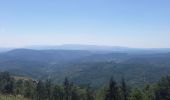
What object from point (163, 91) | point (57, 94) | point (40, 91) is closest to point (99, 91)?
point (57, 94)

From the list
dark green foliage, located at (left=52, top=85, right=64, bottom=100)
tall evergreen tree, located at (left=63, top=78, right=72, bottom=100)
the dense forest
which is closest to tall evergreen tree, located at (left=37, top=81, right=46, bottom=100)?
the dense forest

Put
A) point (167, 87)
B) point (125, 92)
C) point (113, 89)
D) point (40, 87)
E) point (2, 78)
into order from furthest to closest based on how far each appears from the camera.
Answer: point (2, 78) < point (40, 87) < point (167, 87) < point (125, 92) < point (113, 89)

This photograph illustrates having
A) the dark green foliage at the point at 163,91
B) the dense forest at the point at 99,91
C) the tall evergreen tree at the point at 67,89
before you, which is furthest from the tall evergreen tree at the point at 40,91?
the dark green foliage at the point at 163,91

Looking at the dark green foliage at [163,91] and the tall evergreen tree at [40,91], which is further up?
the dark green foliage at [163,91]

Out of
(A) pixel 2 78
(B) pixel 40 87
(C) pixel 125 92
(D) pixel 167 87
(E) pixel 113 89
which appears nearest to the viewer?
(E) pixel 113 89

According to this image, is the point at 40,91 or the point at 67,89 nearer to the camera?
the point at 40,91

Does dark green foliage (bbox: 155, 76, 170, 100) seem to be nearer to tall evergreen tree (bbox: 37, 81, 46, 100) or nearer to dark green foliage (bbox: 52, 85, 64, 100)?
dark green foliage (bbox: 52, 85, 64, 100)

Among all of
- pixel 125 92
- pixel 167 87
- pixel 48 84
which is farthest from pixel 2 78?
pixel 167 87

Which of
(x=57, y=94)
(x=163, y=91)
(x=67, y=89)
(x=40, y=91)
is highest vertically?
(x=163, y=91)

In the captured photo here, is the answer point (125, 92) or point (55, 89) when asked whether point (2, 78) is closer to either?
point (55, 89)

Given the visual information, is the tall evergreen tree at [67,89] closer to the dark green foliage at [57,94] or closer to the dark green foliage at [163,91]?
the dark green foliage at [57,94]

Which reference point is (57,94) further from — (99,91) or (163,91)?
(163,91)
